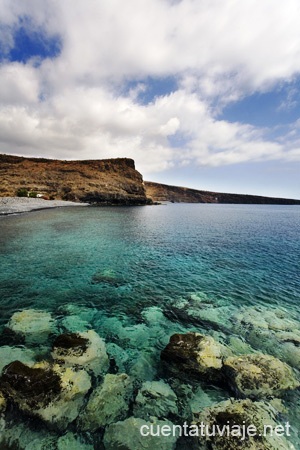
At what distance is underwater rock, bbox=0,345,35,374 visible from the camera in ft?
29.0

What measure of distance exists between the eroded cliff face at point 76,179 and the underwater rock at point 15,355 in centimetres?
10984

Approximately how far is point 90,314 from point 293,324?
11473 mm

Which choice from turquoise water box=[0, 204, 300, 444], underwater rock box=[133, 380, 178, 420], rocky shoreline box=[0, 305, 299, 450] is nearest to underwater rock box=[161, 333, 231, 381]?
rocky shoreline box=[0, 305, 299, 450]

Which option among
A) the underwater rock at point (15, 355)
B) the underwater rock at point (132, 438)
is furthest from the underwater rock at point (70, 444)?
the underwater rock at point (15, 355)

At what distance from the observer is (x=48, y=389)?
24.0ft

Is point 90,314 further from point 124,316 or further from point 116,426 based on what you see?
point 116,426

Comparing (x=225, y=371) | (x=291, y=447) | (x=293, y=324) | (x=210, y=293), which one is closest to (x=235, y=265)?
(x=210, y=293)

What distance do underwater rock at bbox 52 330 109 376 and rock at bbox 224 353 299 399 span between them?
4939mm

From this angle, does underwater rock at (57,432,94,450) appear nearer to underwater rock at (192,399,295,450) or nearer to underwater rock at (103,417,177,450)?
underwater rock at (103,417,177,450)

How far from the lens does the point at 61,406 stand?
22.8ft

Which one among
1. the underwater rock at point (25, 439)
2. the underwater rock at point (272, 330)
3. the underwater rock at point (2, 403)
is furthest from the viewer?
the underwater rock at point (272, 330)

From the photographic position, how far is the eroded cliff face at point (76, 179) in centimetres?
11631

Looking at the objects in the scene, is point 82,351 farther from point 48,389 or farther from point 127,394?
point 127,394

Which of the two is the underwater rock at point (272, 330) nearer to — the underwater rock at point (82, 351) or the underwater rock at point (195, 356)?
the underwater rock at point (195, 356)
